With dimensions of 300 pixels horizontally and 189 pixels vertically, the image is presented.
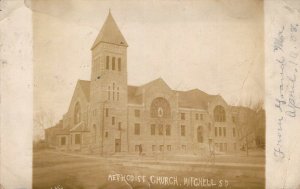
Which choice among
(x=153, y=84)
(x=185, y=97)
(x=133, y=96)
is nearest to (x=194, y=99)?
(x=185, y=97)

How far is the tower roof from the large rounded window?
58 cm

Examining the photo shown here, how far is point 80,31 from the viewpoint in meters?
4.01

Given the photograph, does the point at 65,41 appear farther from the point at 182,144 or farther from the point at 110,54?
the point at 182,144

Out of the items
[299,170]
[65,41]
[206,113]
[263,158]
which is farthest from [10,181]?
[299,170]

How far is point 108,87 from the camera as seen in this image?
13.0 feet

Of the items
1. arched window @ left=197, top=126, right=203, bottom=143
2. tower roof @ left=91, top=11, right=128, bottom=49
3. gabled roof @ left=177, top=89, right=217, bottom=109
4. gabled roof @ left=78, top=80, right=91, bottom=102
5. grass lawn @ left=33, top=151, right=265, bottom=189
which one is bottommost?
grass lawn @ left=33, top=151, right=265, bottom=189

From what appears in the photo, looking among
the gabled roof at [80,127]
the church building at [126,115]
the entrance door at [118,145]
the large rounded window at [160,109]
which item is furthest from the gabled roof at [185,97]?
the gabled roof at [80,127]

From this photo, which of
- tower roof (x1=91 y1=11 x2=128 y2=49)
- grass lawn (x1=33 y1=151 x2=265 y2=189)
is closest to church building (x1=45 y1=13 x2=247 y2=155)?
A: tower roof (x1=91 y1=11 x2=128 y2=49)

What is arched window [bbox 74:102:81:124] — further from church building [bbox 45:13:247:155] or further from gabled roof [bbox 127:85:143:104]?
gabled roof [bbox 127:85:143:104]

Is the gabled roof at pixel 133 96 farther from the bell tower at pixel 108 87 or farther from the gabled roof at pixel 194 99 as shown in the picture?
the gabled roof at pixel 194 99

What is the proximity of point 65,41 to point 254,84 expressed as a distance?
1.70 metres

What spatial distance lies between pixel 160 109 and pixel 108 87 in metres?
0.50

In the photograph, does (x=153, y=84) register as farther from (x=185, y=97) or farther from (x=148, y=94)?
(x=185, y=97)

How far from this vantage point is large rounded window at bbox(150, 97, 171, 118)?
3.93m
